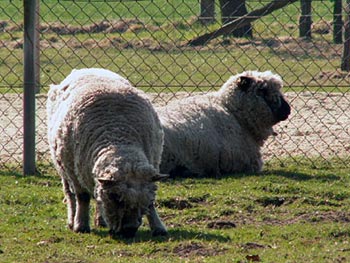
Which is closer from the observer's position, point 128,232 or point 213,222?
point 128,232

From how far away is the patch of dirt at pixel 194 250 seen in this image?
6242 millimetres

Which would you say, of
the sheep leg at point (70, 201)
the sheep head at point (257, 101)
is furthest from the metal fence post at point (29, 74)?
the sheep head at point (257, 101)

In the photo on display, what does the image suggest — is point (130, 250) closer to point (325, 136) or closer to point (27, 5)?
point (27, 5)

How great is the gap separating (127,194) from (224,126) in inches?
120

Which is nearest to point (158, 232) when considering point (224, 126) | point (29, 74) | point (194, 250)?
point (194, 250)

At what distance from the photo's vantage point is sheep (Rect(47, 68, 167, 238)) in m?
6.33

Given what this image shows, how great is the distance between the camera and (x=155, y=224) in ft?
22.1

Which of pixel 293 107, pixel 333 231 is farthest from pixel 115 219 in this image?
pixel 293 107

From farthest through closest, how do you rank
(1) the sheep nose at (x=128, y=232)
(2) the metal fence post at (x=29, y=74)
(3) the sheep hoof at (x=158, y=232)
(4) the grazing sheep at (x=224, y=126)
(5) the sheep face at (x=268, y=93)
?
(5) the sheep face at (x=268, y=93)
(4) the grazing sheep at (x=224, y=126)
(2) the metal fence post at (x=29, y=74)
(3) the sheep hoof at (x=158, y=232)
(1) the sheep nose at (x=128, y=232)

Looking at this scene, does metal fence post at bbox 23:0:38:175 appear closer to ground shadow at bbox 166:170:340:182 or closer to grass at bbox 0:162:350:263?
grass at bbox 0:162:350:263

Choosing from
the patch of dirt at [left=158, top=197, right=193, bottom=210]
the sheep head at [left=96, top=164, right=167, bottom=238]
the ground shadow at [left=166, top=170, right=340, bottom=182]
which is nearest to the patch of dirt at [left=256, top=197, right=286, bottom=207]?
the patch of dirt at [left=158, top=197, right=193, bottom=210]

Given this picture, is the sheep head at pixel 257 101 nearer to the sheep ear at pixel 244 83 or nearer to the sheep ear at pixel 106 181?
the sheep ear at pixel 244 83

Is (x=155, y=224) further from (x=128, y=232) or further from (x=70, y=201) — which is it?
(x=70, y=201)

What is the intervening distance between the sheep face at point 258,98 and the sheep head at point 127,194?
301 centimetres
